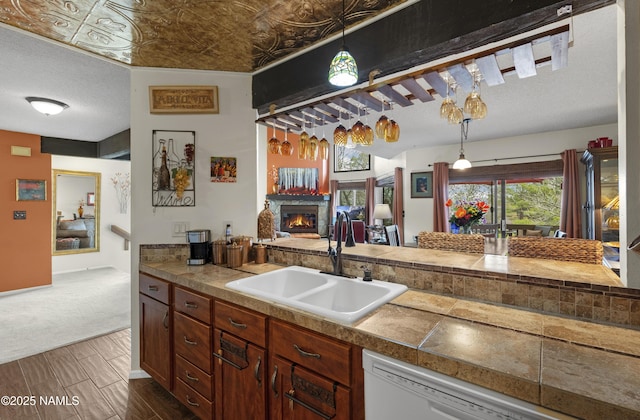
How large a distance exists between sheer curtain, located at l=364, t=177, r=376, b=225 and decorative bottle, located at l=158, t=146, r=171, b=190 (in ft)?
17.9

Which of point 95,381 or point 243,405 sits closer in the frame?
point 243,405

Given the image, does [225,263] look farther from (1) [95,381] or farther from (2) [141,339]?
(1) [95,381]

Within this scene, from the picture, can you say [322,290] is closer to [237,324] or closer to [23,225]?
[237,324]

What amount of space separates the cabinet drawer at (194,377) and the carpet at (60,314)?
1.90 metres

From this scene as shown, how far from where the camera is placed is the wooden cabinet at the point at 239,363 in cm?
137

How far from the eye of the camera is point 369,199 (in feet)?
23.7

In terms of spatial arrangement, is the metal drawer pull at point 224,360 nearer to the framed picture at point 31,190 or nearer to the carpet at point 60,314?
the carpet at point 60,314

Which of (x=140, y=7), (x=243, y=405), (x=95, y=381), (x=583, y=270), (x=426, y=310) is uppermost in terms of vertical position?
(x=140, y=7)

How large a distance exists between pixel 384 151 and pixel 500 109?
2.64 m

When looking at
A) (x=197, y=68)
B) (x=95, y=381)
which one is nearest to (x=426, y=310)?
(x=197, y=68)

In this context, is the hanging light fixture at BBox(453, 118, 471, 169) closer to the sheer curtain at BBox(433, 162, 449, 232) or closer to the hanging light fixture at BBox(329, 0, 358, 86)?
the sheer curtain at BBox(433, 162, 449, 232)

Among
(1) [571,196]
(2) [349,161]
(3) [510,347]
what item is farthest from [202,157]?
(2) [349,161]

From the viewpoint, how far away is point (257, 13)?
1657 millimetres

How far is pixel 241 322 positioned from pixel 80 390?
68.2 inches
